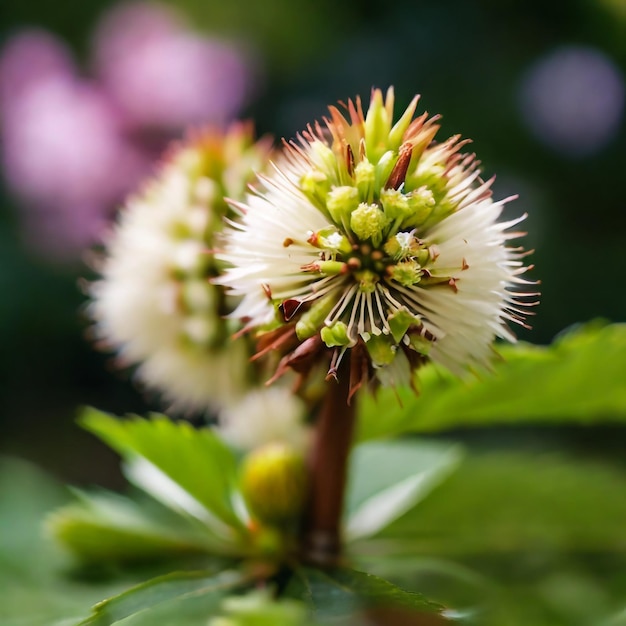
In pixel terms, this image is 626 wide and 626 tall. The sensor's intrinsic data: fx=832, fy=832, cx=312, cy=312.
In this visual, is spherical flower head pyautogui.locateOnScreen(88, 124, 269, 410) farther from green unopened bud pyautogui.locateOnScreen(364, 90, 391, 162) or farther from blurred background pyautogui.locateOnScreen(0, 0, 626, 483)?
blurred background pyautogui.locateOnScreen(0, 0, 626, 483)

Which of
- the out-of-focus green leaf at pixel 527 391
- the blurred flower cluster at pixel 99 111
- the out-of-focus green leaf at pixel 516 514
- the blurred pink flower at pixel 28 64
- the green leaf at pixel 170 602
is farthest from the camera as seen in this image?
the blurred pink flower at pixel 28 64

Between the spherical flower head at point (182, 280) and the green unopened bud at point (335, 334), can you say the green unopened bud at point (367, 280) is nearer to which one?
the green unopened bud at point (335, 334)

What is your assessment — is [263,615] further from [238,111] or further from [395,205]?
[238,111]

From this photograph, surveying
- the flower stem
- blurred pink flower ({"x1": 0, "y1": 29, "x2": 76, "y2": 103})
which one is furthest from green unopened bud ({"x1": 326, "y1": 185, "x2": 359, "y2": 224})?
blurred pink flower ({"x1": 0, "y1": 29, "x2": 76, "y2": 103})

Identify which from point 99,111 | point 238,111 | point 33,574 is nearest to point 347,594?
point 33,574

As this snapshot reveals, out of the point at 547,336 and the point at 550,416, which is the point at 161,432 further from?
the point at 547,336

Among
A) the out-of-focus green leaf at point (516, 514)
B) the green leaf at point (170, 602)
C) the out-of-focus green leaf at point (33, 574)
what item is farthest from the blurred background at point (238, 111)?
the green leaf at point (170, 602)
